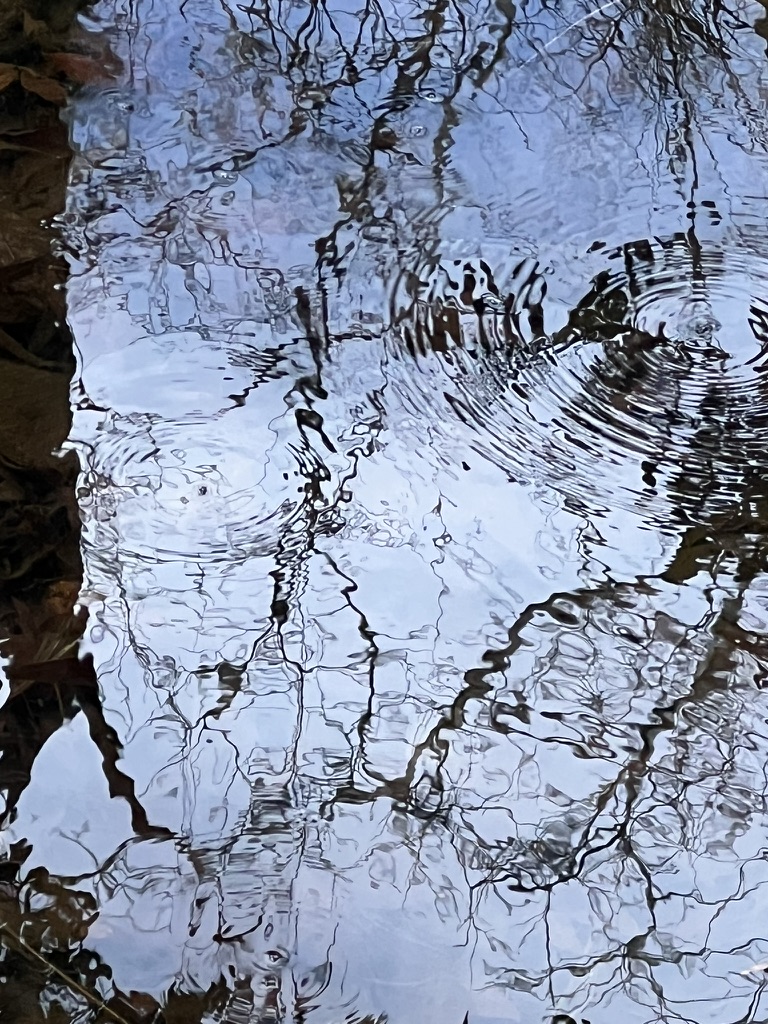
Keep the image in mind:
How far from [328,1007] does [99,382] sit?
1.06 m

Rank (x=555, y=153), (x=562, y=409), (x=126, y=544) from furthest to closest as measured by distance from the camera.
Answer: (x=555, y=153)
(x=562, y=409)
(x=126, y=544)

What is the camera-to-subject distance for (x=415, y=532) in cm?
166

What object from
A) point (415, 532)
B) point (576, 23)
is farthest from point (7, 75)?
point (415, 532)

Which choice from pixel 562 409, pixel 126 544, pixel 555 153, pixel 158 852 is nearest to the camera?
pixel 158 852

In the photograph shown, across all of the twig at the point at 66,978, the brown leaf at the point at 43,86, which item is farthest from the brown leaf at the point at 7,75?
the twig at the point at 66,978

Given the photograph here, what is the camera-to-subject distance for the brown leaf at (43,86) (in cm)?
222

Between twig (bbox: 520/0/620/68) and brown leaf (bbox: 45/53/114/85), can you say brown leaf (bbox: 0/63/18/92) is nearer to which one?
brown leaf (bbox: 45/53/114/85)

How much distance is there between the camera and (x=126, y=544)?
5.39 feet

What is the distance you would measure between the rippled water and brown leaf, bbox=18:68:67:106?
76 mm

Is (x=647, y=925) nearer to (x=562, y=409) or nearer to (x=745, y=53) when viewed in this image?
(x=562, y=409)

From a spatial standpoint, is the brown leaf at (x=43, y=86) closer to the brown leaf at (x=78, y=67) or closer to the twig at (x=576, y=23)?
the brown leaf at (x=78, y=67)

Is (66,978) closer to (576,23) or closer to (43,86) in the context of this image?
(43,86)

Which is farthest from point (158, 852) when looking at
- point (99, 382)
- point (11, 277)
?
point (11, 277)

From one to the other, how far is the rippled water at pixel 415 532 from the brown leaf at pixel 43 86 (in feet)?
0.25
